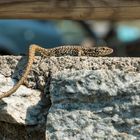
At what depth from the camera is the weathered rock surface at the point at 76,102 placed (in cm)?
268

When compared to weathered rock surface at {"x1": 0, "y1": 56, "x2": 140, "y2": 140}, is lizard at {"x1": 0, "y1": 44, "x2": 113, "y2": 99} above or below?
above

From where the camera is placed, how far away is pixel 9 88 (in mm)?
3068

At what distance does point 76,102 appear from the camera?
2.77 meters

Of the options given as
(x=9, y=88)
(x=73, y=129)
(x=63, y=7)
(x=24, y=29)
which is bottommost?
(x=73, y=129)

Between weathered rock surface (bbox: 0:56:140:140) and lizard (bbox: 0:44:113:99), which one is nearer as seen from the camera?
weathered rock surface (bbox: 0:56:140:140)

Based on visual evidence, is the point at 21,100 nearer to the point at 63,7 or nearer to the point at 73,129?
the point at 73,129

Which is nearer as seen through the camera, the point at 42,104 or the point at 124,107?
the point at 124,107

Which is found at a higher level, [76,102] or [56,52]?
[56,52]

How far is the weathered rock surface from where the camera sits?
268 centimetres

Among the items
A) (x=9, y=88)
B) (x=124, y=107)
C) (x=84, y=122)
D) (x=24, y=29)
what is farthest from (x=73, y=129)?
(x=24, y=29)

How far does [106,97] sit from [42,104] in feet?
1.31

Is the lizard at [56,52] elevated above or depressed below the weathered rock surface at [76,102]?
above

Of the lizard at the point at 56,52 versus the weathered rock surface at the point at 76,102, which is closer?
the weathered rock surface at the point at 76,102

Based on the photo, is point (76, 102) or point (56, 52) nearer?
point (76, 102)
